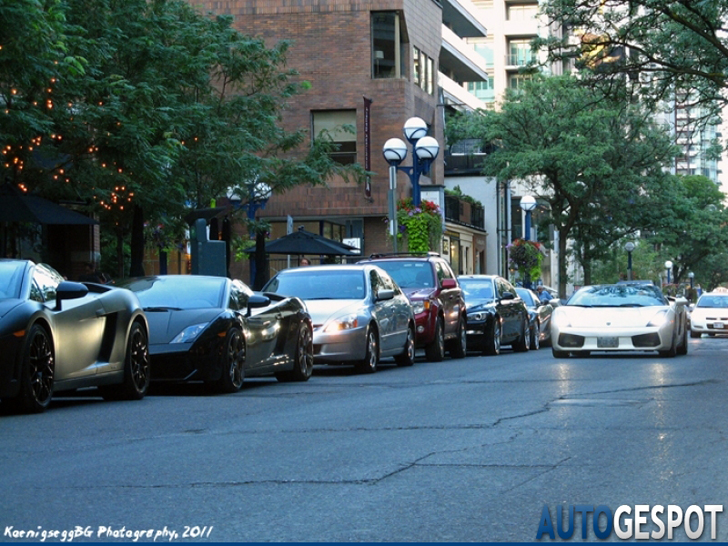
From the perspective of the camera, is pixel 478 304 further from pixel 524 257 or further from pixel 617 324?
pixel 524 257

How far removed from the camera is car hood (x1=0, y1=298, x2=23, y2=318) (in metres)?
11.5

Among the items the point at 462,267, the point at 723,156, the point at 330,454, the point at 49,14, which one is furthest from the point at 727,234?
the point at 330,454

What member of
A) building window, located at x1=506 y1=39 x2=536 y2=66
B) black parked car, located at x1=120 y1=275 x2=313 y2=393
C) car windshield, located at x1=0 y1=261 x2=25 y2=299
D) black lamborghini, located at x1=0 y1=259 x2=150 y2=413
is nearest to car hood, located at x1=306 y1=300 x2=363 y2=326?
black parked car, located at x1=120 y1=275 x2=313 y2=393

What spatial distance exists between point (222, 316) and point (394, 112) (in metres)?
34.1

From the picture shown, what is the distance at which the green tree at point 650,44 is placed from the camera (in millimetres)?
24328

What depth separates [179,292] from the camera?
51.1 feet

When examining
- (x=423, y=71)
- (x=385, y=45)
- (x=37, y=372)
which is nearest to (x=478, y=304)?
(x=37, y=372)

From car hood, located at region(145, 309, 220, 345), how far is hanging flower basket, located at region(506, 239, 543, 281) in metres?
38.5

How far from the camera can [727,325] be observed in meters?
44.4

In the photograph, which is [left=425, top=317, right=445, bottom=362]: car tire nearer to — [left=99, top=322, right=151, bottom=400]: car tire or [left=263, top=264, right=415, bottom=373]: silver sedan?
[left=263, top=264, right=415, bottom=373]: silver sedan

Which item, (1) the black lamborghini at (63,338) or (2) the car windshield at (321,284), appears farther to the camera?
(2) the car windshield at (321,284)

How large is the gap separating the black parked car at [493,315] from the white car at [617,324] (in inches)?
153

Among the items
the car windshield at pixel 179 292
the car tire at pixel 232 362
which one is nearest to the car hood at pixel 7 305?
the car tire at pixel 232 362

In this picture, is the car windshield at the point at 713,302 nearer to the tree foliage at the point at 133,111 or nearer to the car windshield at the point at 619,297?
the tree foliage at the point at 133,111
